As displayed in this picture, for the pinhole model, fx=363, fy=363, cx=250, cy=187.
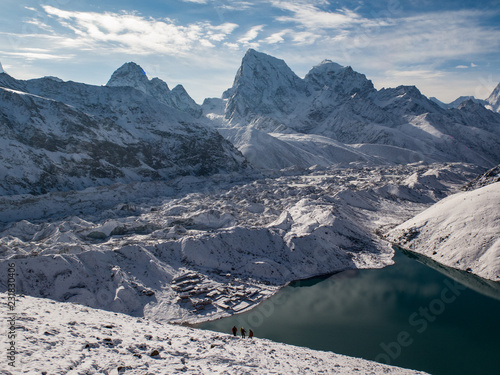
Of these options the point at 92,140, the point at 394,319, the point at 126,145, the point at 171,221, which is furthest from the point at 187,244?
the point at 126,145

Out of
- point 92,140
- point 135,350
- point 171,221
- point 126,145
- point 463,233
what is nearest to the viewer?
point 135,350

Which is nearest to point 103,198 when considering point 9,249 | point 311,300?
point 9,249

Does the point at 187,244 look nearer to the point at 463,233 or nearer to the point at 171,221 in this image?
the point at 171,221

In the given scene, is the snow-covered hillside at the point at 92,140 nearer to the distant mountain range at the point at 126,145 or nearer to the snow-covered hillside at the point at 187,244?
the distant mountain range at the point at 126,145

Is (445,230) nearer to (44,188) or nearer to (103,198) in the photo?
(103,198)

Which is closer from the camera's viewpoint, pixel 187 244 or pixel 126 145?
pixel 187 244

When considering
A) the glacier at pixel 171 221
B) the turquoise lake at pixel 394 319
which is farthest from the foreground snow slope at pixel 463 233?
the turquoise lake at pixel 394 319
